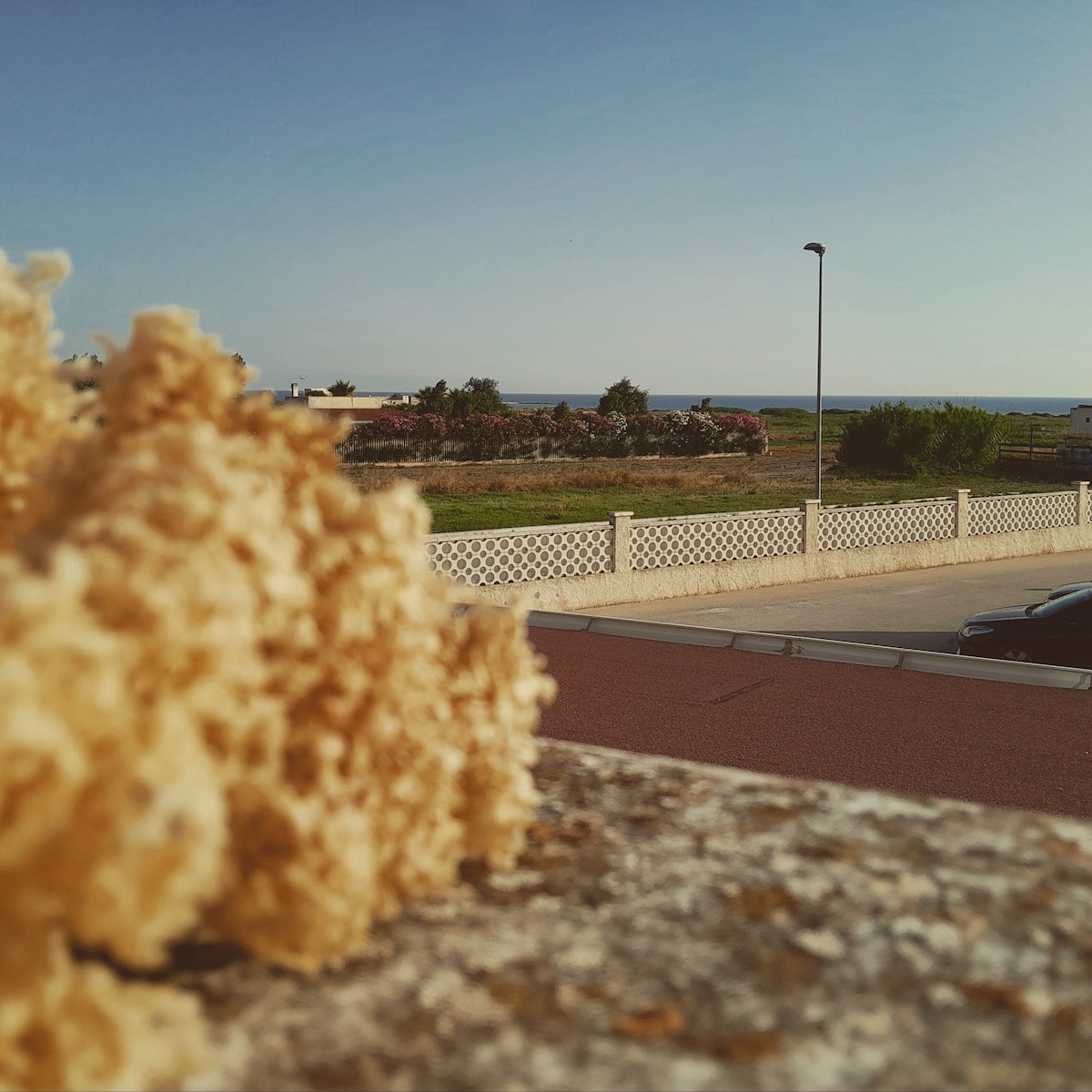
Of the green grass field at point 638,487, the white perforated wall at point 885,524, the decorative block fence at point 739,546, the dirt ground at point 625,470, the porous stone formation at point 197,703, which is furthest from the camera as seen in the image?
the dirt ground at point 625,470

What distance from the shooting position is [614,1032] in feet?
5.36

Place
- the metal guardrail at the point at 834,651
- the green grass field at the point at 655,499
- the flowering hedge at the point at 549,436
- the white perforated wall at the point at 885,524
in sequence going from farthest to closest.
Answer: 1. the flowering hedge at the point at 549,436
2. the green grass field at the point at 655,499
3. the white perforated wall at the point at 885,524
4. the metal guardrail at the point at 834,651

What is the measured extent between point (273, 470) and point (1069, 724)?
7.69m

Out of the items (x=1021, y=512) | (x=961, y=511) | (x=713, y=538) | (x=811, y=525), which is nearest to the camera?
(x=713, y=538)

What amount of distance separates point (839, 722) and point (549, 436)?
44.6 m

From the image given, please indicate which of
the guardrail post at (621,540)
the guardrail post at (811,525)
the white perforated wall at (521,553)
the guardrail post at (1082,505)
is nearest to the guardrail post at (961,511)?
the guardrail post at (811,525)

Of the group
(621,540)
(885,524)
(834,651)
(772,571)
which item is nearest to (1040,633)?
(834,651)

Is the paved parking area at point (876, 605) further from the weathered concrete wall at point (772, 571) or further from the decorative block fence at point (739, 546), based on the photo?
the decorative block fence at point (739, 546)

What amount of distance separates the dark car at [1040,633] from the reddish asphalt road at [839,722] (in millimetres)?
2484

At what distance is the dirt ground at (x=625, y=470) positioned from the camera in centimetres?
4225

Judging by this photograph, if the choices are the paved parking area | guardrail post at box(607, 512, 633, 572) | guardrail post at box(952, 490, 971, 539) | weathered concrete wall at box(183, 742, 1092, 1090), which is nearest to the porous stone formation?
weathered concrete wall at box(183, 742, 1092, 1090)

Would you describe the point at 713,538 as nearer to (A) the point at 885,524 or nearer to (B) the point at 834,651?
(A) the point at 885,524

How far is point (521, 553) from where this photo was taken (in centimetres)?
1570

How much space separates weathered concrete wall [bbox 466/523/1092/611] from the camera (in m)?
16.0
